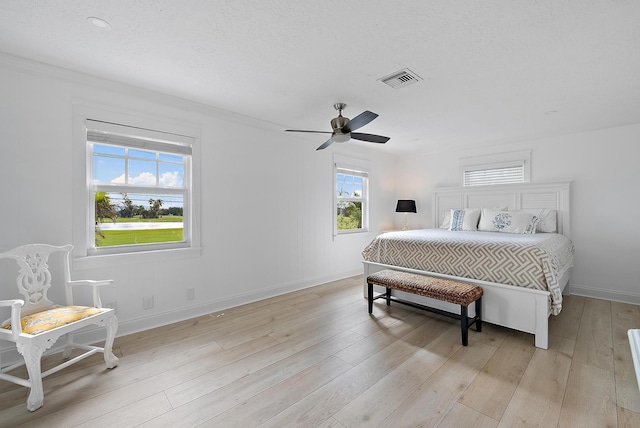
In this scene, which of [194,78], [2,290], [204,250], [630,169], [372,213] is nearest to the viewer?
[2,290]

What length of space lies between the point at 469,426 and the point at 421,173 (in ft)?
15.0

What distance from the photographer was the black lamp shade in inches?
209

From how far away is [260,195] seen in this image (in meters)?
3.69

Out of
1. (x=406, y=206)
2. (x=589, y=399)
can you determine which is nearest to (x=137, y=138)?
(x=589, y=399)

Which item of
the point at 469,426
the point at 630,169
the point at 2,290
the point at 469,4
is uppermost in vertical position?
the point at 469,4

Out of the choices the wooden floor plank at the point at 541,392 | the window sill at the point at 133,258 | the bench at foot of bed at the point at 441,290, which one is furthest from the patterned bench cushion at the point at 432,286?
the window sill at the point at 133,258

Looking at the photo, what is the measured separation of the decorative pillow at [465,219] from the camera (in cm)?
422

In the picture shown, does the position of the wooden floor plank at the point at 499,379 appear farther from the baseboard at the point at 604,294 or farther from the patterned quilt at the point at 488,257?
the baseboard at the point at 604,294

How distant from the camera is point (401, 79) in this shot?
2.50 m

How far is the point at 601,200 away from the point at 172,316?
5575mm

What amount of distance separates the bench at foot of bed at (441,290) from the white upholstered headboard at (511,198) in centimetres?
Answer: 231

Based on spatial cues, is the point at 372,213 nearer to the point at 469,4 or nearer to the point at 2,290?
the point at 469,4

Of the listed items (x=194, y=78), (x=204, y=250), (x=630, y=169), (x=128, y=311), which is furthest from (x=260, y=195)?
(x=630, y=169)

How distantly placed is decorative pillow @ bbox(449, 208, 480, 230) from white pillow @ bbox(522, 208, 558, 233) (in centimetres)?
66
